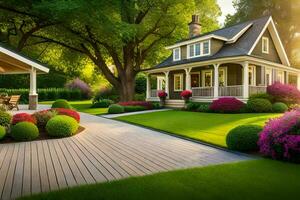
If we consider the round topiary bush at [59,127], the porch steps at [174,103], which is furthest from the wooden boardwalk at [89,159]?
the porch steps at [174,103]

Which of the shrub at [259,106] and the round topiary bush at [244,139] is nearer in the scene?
the round topiary bush at [244,139]

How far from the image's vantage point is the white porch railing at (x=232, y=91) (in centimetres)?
2247

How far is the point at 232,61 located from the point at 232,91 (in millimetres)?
2218

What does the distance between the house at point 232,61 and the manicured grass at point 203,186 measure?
53.0ft

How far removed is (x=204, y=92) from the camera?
978 inches

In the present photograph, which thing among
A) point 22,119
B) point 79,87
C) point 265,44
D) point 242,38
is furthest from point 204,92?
point 79,87

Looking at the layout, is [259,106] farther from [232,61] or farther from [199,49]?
[199,49]

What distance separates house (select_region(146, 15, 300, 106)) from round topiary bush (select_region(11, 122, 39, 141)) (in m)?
15.3

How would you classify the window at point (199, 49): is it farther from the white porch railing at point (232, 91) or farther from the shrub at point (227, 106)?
the shrub at point (227, 106)

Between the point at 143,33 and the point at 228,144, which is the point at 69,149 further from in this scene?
the point at 143,33

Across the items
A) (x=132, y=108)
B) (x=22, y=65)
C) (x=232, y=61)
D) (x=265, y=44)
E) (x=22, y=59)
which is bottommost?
Result: (x=132, y=108)

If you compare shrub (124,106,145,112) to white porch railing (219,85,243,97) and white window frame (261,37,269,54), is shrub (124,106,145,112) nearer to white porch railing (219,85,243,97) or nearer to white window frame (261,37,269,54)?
white porch railing (219,85,243,97)

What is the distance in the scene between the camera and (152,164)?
23.9 feet

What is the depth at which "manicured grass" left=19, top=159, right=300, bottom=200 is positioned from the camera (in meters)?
4.95
